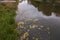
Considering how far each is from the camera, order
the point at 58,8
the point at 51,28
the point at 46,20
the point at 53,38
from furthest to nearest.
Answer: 1. the point at 58,8
2. the point at 46,20
3. the point at 51,28
4. the point at 53,38

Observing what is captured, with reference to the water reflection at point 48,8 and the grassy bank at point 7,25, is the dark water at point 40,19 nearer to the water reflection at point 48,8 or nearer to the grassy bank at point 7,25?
the water reflection at point 48,8

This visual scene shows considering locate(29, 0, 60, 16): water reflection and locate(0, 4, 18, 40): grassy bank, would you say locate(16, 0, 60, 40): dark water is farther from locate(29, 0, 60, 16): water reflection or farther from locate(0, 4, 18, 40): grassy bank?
locate(0, 4, 18, 40): grassy bank

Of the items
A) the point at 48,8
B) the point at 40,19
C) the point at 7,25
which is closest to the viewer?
the point at 7,25

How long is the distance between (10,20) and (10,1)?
4.15 feet

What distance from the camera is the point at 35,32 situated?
3719mm

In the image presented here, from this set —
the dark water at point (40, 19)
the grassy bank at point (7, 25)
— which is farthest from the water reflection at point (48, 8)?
the grassy bank at point (7, 25)

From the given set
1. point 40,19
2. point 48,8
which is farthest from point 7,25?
point 48,8

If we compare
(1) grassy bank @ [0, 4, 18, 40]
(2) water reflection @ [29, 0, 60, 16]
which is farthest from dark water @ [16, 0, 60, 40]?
(1) grassy bank @ [0, 4, 18, 40]

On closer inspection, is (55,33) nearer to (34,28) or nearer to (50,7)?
(34,28)

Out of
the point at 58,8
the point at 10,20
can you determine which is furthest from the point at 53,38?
the point at 58,8

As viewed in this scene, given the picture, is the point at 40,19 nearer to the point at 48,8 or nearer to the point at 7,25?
the point at 48,8

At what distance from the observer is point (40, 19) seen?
425 centimetres

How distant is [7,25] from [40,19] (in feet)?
3.20

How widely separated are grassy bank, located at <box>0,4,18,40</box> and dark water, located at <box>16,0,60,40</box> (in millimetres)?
202
